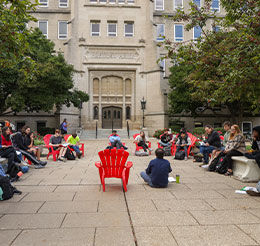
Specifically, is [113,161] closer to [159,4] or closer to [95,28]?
[95,28]

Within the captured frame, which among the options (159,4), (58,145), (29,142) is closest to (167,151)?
(58,145)

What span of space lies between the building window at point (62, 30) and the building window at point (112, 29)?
17.6ft

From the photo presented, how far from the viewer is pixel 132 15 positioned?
3056 centimetres

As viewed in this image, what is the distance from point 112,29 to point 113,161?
27.0 metres

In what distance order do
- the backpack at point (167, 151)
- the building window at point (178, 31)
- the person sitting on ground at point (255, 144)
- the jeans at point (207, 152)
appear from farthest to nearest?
the building window at point (178, 31) → the backpack at point (167, 151) → the jeans at point (207, 152) → the person sitting on ground at point (255, 144)

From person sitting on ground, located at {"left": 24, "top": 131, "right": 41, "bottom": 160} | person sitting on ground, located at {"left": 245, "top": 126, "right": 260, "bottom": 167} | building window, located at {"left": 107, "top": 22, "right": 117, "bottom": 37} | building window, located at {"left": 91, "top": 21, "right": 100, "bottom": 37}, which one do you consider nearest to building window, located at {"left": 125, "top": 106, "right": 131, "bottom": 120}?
building window, located at {"left": 107, "top": 22, "right": 117, "bottom": 37}

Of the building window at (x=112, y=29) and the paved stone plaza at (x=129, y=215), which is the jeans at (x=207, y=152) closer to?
the paved stone plaza at (x=129, y=215)

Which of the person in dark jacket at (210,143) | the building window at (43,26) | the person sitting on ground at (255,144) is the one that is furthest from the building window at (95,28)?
the person sitting on ground at (255,144)

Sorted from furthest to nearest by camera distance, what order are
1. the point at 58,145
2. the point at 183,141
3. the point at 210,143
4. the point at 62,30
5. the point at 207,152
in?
1. the point at 62,30
2. the point at 183,141
3. the point at 58,145
4. the point at 207,152
5. the point at 210,143

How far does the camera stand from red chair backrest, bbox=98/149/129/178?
6.34 meters

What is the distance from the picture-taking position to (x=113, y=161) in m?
6.39

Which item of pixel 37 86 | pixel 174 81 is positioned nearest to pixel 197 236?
pixel 37 86

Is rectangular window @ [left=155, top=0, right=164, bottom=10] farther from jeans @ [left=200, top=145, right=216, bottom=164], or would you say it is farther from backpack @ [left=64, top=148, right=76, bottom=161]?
jeans @ [left=200, top=145, right=216, bottom=164]

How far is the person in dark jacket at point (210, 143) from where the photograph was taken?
31.8 feet
